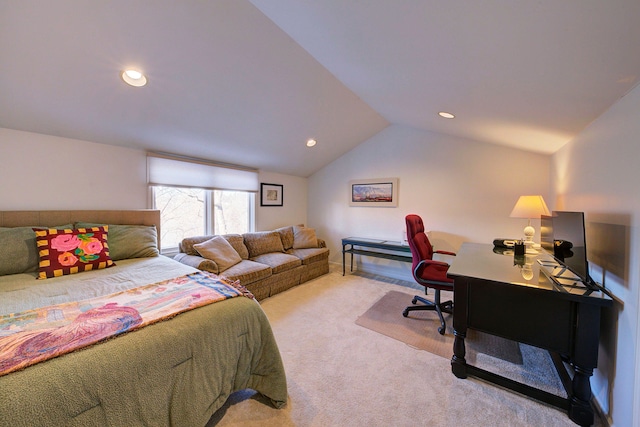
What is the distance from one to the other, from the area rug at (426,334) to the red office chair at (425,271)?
98 mm

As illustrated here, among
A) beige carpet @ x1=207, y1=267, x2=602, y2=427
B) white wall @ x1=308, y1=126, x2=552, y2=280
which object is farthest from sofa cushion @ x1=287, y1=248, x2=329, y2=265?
beige carpet @ x1=207, y1=267, x2=602, y2=427

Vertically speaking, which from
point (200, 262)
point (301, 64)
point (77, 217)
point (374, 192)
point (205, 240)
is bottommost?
point (200, 262)

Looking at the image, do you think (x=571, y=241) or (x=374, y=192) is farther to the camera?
(x=374, y=192)

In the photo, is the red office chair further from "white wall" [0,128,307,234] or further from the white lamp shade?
"white wall" [0,128,307,234]

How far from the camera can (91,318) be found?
1207 millimetres

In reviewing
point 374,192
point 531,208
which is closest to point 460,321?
point 531,208

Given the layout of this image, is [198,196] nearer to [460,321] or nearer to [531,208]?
[460,321]

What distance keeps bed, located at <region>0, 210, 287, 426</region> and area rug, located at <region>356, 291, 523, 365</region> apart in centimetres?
133

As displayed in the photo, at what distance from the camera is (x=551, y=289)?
148 cm

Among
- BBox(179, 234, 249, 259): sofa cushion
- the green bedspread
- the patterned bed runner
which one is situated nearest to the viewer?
the green bedspread

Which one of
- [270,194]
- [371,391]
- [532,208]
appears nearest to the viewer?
[371,391]

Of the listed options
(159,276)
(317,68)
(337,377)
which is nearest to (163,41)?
(317,68)

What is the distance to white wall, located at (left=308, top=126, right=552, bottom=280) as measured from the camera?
3.30 meters

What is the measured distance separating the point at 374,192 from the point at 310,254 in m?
1.58
